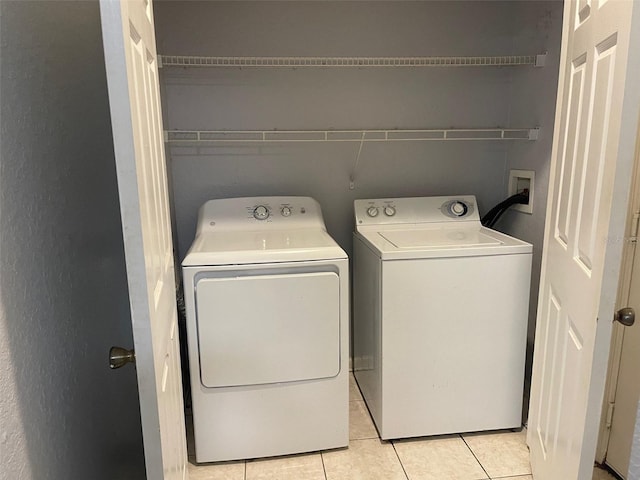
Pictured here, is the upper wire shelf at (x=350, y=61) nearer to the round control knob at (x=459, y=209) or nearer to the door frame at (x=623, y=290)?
the round control knob at (x=459, y=209)

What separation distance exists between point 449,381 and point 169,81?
1.89 m

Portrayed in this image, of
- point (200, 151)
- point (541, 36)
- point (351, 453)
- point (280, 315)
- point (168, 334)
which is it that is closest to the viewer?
point (168, 334)

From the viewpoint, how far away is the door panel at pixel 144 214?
2.39ft

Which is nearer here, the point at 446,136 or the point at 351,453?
the point at 351,453

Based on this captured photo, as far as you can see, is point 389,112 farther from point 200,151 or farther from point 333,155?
point 200,151

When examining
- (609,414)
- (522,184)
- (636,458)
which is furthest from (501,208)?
(636,458)

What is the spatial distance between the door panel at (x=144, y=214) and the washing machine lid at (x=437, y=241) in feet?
3.30

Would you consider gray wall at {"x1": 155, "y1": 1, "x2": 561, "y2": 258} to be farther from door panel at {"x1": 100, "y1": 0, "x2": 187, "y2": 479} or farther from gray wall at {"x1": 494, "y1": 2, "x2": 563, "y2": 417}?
door panel at {"x1": 100, "y1": 0, "x2": 187, "y2": 479}

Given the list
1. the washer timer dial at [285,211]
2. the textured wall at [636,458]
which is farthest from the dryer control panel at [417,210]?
the textured wall at [636,458]

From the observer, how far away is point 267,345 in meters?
1.79

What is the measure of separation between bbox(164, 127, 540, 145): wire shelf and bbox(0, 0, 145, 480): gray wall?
806 mm

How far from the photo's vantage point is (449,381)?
1.99 m

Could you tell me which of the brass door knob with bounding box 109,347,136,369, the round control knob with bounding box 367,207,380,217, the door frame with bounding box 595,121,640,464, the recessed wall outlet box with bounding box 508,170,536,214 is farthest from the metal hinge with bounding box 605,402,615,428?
the brass door knob with bounding box 109,347,136,369

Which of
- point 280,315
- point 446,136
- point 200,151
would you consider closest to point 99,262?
point 280,315
